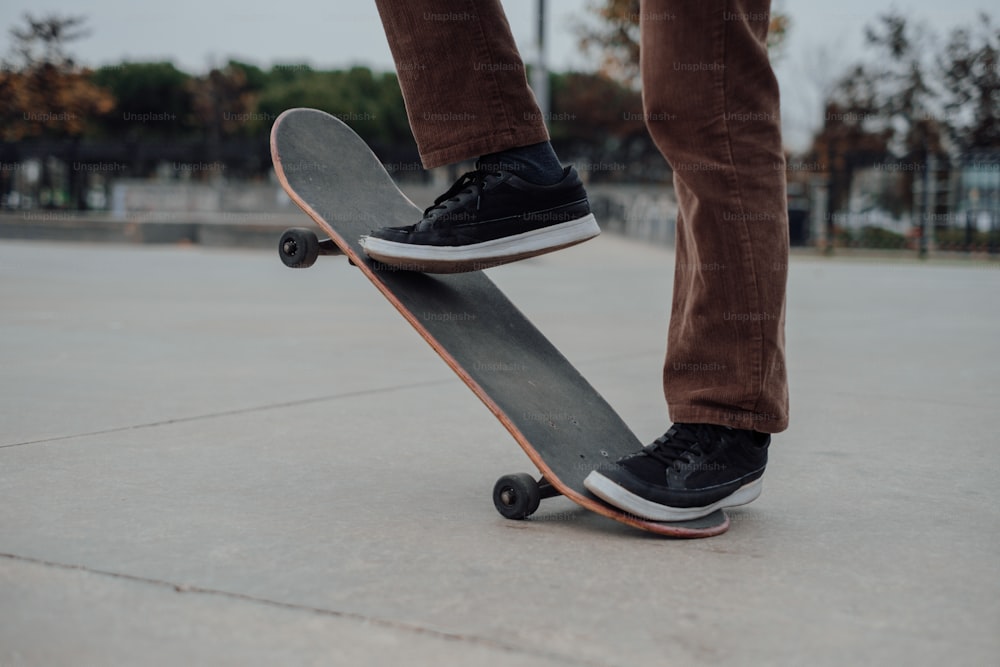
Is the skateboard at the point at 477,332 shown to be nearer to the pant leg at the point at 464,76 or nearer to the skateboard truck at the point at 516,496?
the skateboard truck at the point at 516,496

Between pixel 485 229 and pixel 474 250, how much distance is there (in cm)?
5

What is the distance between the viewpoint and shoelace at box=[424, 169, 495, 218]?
201 centimetres

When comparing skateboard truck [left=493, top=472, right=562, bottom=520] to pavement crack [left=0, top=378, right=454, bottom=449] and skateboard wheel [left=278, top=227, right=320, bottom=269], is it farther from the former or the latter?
pavement crack [left=0, top=378, right=454, bottom=449]

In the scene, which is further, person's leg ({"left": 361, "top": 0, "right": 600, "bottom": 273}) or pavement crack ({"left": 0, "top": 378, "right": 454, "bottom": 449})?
pavement crack ({"left": 0, "top": 378, "right": 454, "bottom": 449})

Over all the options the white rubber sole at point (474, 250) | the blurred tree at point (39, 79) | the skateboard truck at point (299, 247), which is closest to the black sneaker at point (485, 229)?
the white rubber sole at point (474, 250)

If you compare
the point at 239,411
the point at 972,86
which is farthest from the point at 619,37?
the point at 239,411

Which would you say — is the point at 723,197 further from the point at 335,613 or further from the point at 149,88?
the point at 149,88

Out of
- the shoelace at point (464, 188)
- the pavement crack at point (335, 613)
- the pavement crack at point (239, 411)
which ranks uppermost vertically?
the shoelace at point (464, 188)

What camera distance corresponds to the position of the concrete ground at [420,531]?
1.24 metres

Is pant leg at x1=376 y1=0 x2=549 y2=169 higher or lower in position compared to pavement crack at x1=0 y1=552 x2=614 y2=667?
higher

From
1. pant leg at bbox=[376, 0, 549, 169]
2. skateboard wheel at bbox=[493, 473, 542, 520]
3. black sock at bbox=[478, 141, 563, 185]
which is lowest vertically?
skateboard wheel at bbox=[493, 473, 542, 520]

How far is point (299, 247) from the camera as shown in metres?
2.10

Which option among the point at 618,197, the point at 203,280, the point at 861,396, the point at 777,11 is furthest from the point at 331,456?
the point at 777,11

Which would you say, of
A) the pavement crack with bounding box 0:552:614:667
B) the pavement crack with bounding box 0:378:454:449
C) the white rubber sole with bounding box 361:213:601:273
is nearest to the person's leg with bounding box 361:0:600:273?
the white rubber sole with bounding box 361:213:601:273
